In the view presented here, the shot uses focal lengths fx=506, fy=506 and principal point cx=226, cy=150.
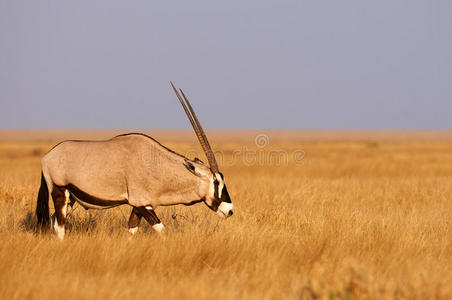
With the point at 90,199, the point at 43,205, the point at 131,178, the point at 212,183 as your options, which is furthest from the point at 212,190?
the point at 43,205

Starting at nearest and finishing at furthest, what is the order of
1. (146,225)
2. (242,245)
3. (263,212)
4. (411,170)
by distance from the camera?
(242,245)
(146,225)
(263,212)
(411,170)

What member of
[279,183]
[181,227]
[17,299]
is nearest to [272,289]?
[17,299]

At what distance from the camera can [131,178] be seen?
6922mm

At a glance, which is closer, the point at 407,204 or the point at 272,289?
the point at 272,289

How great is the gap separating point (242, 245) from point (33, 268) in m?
2.54

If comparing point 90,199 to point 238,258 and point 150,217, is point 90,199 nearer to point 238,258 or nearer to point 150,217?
point 150,217

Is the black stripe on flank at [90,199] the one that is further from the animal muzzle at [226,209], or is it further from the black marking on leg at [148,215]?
the animal muzzle at [226,209]

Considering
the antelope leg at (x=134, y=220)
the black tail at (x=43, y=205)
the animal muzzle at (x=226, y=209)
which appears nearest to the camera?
the animal muzzle at (x=226, y=209)

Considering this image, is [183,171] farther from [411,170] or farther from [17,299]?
[411,170]

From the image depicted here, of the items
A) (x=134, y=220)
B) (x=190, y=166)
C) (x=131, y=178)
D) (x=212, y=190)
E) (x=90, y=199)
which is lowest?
(x=134, y=220)

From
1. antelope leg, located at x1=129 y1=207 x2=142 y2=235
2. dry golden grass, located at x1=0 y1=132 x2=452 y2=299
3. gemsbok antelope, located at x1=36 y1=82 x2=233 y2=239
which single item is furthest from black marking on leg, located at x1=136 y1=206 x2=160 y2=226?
antelope leg, located at x1=129 y1=207 x2=142 y2=235

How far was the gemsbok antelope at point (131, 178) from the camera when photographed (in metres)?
6.91

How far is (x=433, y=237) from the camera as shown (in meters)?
7.53

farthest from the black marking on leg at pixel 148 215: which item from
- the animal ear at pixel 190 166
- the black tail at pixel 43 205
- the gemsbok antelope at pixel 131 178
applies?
the black tail at pixel 43 205
